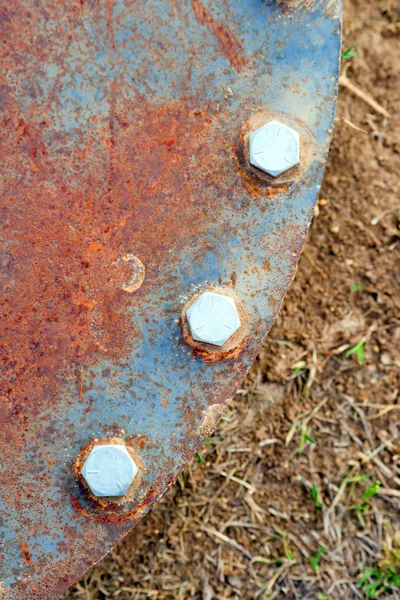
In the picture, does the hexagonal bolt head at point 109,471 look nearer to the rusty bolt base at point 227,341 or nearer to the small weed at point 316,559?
the rusty bolt base at point 227,341

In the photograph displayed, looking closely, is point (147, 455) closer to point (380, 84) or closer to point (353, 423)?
point (353, 423)

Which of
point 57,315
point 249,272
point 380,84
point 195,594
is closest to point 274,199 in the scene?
point 249,272

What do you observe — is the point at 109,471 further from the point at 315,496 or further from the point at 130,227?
the point at 315,496

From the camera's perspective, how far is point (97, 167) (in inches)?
52.3

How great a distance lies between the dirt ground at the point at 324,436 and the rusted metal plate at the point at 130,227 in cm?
83

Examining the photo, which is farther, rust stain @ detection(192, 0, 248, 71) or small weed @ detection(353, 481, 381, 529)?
small weed @ detection(353, 481, 381, 529)

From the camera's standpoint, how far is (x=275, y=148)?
1.31 m

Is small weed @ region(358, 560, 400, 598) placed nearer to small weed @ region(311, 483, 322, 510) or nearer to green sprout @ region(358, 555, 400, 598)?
green sprout @ region(358, 555, 400, 598)

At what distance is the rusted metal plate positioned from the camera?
132 cm

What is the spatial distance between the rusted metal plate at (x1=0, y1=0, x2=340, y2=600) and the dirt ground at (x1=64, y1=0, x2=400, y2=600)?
2.73ft

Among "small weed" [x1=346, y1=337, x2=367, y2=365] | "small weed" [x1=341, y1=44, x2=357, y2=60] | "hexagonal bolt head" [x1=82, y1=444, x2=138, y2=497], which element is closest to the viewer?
"hexagonal bolt head" [x1=82, y1=444, x2=138, y2=497]

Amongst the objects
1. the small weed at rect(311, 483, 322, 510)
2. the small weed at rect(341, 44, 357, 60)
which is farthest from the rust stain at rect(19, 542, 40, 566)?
the small weed at rect(341, 44, 357, 60)

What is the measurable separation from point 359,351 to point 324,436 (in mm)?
321

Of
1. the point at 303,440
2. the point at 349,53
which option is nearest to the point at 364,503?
the point at 303,440
